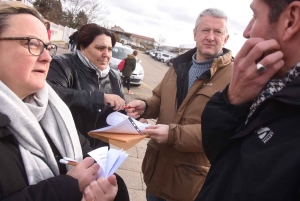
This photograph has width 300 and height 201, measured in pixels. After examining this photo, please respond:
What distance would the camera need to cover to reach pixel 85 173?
1375mm

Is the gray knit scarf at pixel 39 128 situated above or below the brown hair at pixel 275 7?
below

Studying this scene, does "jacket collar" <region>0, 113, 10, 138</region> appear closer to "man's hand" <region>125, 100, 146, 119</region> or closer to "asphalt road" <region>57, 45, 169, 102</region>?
"man's hand" <region>125, 100, 146, 119</region>

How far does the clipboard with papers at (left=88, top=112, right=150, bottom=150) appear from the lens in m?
1.72

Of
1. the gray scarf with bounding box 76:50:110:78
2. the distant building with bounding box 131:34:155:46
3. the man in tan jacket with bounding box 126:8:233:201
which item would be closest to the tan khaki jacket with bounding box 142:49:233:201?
the man in tan jacket with bounding box 126:8:233:201

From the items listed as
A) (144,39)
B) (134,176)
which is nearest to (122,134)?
(134,176)

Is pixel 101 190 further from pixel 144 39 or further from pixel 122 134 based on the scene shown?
pixel 144 39

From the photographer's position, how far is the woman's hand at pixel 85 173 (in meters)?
1.35

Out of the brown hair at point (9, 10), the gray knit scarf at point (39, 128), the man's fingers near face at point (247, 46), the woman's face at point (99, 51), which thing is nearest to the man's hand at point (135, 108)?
the woman's face at point (99, 51)

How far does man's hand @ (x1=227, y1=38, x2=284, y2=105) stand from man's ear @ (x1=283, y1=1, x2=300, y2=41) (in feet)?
0.19

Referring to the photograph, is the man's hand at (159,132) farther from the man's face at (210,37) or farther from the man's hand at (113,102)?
the man's face at (210,37)

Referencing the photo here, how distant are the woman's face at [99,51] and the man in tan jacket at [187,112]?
72 cm

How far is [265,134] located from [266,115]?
72 millimetres

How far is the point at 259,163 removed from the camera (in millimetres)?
889

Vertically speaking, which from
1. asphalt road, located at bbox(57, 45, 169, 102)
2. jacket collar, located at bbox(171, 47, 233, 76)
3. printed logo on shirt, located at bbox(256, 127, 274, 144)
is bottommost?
asphalt road, located at bbox(57, 45, 169, 102)
